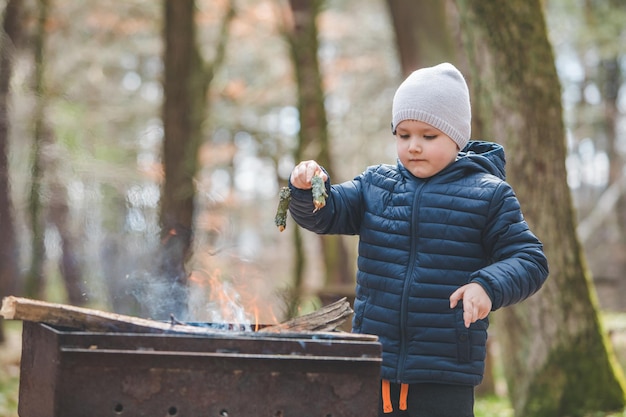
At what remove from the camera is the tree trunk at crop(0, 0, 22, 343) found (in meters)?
10.5

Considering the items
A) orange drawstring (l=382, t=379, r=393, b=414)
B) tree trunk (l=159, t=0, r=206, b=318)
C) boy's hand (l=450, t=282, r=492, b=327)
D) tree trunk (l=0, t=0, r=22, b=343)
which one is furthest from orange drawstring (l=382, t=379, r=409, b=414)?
tree trunk (l=0, t=0, r=22, b=343)

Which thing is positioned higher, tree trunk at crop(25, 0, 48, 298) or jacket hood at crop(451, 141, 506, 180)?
tree trunk at crop(25, 0, 48, 298)

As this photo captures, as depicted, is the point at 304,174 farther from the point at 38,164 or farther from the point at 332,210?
the point at 38,164

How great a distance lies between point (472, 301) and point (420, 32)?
7.32 meters

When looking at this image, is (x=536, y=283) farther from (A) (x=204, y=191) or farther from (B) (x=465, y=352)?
(A) (x=204, y=191)

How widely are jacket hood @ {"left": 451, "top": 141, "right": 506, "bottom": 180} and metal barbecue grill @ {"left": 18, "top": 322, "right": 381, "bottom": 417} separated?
78 centimetres

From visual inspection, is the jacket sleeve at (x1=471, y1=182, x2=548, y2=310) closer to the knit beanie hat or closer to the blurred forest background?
the knit beanie hat

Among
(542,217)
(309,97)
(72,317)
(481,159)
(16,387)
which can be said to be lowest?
(16,387)

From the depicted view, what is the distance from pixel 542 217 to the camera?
5.57 metres

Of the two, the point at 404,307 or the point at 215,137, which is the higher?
the point at 215,137

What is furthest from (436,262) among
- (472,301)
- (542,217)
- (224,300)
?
(542,217)

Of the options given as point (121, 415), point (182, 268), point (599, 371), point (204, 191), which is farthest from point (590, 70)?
point (121, 415)

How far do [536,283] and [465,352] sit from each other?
0.33 metres

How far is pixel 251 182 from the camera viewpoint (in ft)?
89.0
